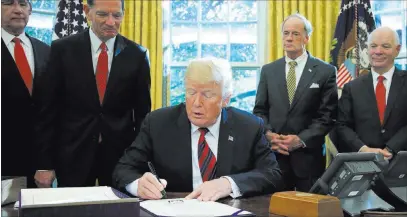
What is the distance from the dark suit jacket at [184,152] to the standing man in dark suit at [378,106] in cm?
133

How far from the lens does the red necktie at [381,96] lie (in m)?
3.66

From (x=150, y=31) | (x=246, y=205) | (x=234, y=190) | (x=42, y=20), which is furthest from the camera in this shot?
(x=42, y=20)

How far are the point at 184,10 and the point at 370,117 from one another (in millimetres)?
3450

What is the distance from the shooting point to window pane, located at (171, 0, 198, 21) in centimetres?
644

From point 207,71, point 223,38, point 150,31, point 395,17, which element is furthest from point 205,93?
point 395,17

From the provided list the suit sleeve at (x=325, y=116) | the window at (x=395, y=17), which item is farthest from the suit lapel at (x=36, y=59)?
the window at (x=395, y=17)

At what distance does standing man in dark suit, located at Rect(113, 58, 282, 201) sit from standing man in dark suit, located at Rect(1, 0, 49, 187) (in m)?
0.90

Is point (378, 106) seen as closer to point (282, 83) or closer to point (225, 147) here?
point (282, 83)

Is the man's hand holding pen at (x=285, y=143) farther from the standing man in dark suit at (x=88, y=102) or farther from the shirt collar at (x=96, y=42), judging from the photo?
the shirt collar at (x=96, y=42)

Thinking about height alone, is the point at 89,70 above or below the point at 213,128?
above

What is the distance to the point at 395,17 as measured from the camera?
6012 millimetres

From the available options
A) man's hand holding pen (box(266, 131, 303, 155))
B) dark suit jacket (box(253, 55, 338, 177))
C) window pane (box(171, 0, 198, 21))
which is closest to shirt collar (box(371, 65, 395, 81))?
dark suit jacket (box(253, 55, 338, 177))

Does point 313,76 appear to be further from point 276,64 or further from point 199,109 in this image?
point 199,109

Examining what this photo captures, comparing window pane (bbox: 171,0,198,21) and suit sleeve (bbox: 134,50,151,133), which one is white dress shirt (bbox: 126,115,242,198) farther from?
window pane (bbox: 171,0,198,21)
